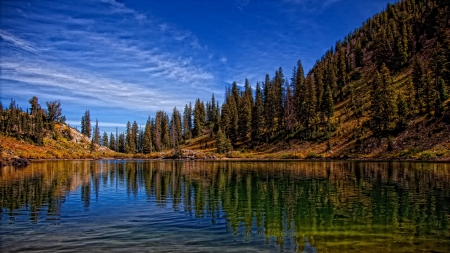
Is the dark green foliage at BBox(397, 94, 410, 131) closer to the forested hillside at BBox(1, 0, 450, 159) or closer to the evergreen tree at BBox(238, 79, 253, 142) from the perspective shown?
the forested hillside at BBox(1, 0, 450, 159)

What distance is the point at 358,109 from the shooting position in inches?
4259

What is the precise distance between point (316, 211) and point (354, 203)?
13.4ft

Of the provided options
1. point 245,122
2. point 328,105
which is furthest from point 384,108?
point 245,122

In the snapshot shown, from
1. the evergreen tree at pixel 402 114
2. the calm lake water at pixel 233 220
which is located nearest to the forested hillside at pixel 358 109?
the evergreen tree at pixel 402 114

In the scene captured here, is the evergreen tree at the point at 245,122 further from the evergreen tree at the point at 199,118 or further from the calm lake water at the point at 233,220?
the calm lake water at the point at 233,220

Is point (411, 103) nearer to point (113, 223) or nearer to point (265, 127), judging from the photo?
point (265, 127)

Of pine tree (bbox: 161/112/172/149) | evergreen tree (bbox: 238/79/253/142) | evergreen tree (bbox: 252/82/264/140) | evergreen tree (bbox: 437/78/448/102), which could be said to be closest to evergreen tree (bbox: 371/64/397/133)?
evergreen tree (bbox: 437/78/448/102)

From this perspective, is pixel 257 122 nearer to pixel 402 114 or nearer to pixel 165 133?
pixel 402 114

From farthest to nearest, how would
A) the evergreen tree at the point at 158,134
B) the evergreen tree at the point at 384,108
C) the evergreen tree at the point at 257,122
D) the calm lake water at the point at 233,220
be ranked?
the evergreen tree at the point at 158,134, the evergreen tree at the point at 257,122, the evergreen tree at the point at 384,108, the calm lake water at the point at 233,220

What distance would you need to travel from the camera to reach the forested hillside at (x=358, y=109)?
83750mm

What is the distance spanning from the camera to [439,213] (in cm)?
1905

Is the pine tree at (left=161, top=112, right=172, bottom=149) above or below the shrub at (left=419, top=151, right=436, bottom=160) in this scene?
above

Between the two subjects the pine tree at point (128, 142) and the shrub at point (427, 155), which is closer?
the shrub at point (427, 155)

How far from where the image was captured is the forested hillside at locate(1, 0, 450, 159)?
8375 cm
